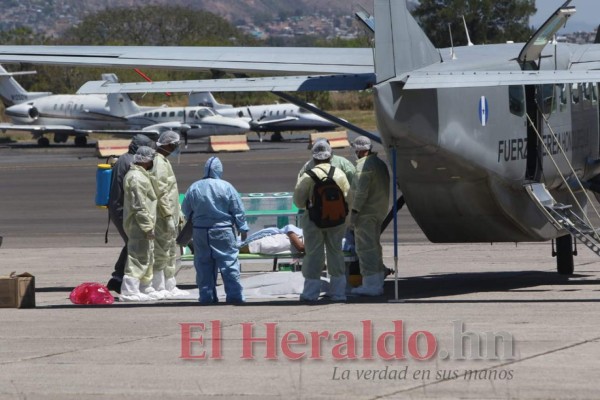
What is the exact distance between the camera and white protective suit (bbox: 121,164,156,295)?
1424 cm

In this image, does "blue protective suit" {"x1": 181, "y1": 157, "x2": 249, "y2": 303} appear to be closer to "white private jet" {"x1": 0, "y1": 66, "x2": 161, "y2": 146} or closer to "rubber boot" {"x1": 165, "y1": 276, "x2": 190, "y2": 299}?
"rubber boot" {"x1": 165, "y1": 276, "x2": 190, "y2": 299}

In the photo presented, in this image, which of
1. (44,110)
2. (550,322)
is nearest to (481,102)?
(550,322)

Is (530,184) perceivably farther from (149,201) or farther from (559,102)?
(149,201)

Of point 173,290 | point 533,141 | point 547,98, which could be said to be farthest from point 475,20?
point 173,290

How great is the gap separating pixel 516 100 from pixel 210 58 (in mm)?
3839

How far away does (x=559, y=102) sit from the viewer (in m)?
15.9

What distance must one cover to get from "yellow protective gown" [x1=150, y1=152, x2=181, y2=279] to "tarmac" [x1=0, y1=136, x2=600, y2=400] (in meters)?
0.60

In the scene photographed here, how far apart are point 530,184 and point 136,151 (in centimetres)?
464

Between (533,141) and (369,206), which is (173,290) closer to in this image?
(369,206)

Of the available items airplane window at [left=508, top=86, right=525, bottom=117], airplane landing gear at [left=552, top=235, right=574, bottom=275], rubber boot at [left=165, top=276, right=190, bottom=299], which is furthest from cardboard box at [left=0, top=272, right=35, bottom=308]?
airplane landing gear at [left=552, top=235, right=574, bottom=275]

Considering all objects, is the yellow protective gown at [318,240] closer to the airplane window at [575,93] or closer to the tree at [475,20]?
the airplane window at [575,93]

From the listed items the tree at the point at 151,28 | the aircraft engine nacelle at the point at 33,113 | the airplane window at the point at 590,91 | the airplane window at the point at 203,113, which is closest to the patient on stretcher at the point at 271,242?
the airplane window at the point at 590,91

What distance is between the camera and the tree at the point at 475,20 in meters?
72.9

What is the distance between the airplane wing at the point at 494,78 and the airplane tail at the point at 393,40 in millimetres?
321
